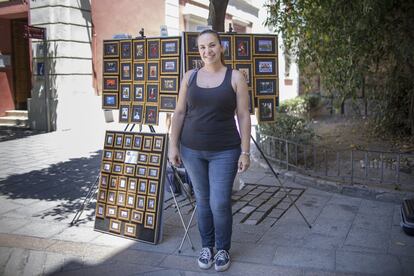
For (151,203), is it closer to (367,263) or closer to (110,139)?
(110,139)

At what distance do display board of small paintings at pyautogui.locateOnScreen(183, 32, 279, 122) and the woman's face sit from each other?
151cm

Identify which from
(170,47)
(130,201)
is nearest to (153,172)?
(130,201)

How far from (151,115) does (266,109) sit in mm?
1385

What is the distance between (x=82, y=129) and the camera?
1214 centimetres

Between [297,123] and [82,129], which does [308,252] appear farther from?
[82,129]

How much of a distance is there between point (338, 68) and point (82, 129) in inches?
306

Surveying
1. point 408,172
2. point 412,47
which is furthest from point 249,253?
point 412,47

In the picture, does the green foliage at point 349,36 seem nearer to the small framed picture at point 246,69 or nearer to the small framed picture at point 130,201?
the small framed picture at point 246,69

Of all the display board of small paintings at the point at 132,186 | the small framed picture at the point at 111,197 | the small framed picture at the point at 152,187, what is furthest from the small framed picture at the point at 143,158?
the small framed picture at the point at 111,197

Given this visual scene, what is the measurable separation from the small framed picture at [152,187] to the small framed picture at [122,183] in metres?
0.30

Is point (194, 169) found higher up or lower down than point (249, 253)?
higher up

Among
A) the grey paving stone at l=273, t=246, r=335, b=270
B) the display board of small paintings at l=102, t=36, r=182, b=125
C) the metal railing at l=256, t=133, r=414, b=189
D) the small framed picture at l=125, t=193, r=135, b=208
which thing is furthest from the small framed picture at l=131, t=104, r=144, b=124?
the metal railing at l=256, t=133, r=414, b=189

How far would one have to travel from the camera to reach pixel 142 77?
15.3ft

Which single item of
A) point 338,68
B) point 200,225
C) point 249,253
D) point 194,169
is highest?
point 338,68
